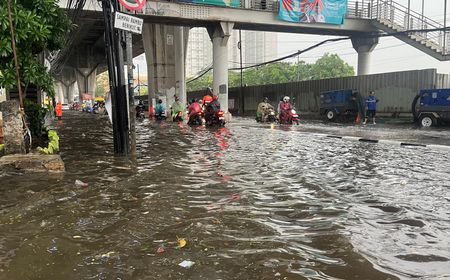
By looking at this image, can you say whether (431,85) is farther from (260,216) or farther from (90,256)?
(90,256)

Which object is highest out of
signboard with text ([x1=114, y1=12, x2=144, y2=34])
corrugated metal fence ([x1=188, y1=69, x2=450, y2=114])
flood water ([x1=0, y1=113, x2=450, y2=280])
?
signboard with text ([x1=114, y1=12, x2=144, y2=34])

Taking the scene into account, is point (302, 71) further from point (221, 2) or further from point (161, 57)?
point (221, 2)

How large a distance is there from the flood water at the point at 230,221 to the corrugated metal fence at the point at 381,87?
50.5 feet

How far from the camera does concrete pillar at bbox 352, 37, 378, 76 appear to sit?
3241cm

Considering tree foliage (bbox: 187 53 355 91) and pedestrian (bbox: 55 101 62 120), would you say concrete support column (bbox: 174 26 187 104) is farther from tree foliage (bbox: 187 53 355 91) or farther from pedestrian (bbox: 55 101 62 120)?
tree foliage (bbox: 187 53 355 91)

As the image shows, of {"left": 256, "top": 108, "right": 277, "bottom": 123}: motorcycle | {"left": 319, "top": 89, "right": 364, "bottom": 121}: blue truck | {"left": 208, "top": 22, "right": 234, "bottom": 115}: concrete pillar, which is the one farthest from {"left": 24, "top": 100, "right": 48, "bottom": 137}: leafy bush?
{"left": 319, "top": 89, "right": 364, "bottom": 121}: blue truck

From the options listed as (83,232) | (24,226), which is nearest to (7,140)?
(24,226)

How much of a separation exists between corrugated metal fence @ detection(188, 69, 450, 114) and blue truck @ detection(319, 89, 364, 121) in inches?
50.9

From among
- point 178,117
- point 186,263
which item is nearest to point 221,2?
point 178,117

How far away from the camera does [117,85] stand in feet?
29.6

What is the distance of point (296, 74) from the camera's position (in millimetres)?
65625

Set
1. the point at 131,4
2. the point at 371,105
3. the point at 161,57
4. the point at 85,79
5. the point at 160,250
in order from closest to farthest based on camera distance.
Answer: the point at 160,250 < the point at 131,4 < the point at 371,105 < the point at 161,57 < the point at 85,79

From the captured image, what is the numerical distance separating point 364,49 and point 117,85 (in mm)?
28428

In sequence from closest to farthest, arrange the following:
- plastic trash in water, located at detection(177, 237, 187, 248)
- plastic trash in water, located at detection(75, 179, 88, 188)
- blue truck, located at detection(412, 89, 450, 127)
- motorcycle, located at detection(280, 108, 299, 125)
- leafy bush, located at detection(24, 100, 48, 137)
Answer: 1. plastic trash in water, located at detection(177, 237, 187, 248)
2. plastic trash in water, located at detection(75, 179, 88, 188)
3. leafy bush, located at detection(24, 100, 48, 137)
4. blue truck, located at detection(412, 89, 450, 127)
5. motorcycle, located at detection(280, 108, 299, 125)
